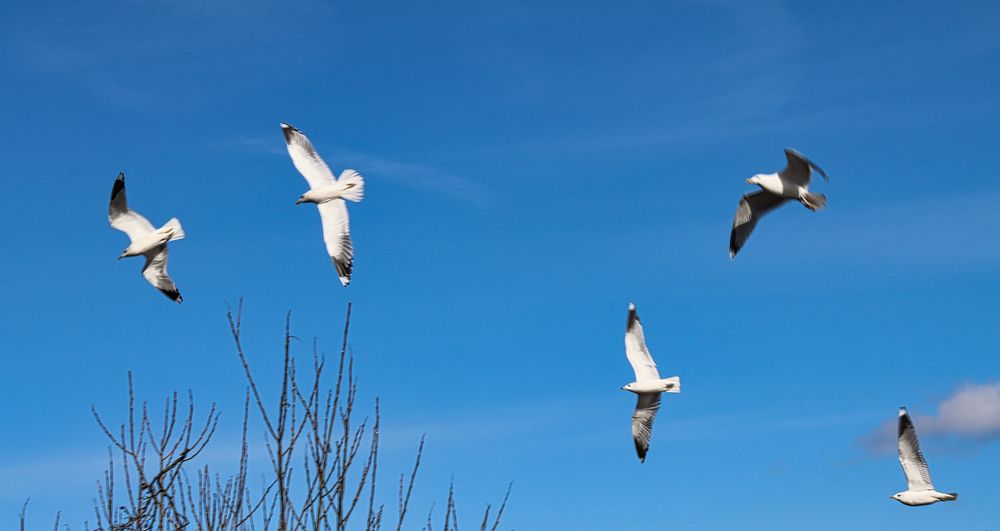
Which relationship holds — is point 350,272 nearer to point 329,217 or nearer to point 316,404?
point 329,217

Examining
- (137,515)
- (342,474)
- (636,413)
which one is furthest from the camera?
(636,413)

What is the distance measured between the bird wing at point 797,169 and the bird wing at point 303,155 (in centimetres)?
607

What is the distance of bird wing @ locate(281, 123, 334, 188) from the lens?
1599cm

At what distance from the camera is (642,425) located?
18.2 metres

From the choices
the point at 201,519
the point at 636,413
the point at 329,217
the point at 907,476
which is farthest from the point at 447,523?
the point at 907,476

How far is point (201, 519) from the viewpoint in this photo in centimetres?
830

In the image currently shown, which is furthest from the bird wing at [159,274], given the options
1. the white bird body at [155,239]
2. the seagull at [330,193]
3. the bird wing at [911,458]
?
the bird wing at [911,458]

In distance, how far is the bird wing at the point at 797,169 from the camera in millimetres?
14438

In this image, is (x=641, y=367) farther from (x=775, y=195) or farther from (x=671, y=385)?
(x=775, y=195)

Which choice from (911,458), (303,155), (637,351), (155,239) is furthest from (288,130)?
(911,458)

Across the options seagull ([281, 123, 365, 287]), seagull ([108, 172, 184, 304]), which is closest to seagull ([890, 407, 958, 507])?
seagull ([281, 123, 365, 287])

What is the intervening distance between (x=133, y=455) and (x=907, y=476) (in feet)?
45.6

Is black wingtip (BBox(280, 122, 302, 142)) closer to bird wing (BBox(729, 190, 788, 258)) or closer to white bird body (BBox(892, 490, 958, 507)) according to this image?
bird wing (BBox(729, 190, 788, 258))

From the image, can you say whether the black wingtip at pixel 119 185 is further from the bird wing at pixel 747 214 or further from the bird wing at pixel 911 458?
the bird wing at pixel 911 458
